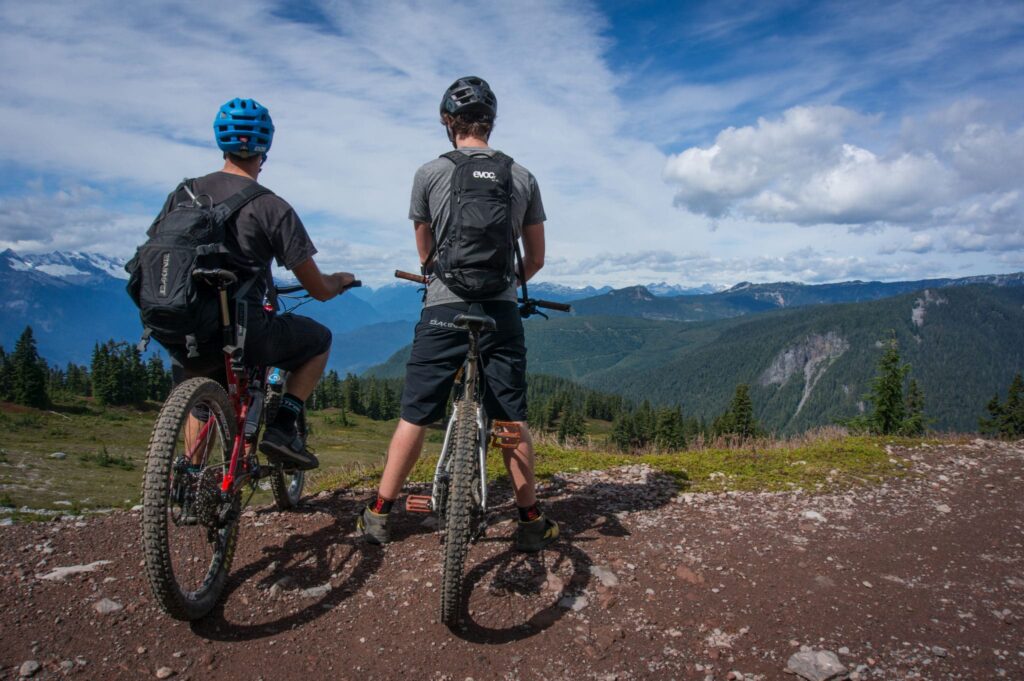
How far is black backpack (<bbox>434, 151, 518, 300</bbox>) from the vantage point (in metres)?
3.90

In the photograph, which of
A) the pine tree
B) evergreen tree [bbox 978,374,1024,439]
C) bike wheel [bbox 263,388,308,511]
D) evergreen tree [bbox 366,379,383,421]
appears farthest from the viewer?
evergreen tree [bbox 366,379,383,421]

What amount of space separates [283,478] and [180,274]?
251 cm

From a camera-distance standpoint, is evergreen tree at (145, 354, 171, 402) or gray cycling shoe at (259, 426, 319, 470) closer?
gray cycling shoe at (259, 426, 319, 470)

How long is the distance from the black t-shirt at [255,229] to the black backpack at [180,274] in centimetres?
13

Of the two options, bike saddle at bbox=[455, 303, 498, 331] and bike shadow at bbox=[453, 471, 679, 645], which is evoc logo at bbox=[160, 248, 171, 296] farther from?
bike shadow at bbox=[453, 471, 679, 645]

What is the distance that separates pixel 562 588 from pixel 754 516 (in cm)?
272

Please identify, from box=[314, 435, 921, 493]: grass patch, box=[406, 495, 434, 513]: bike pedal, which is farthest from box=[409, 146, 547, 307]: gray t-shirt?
box=[314, 435, 921, 493]: grass patch

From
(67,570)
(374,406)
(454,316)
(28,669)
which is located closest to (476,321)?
(454,316)

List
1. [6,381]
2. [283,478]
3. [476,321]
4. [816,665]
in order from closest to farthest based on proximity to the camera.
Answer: [816,665]
[476,321]
[283,478]
[6,381]

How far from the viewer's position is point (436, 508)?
13.1 ft

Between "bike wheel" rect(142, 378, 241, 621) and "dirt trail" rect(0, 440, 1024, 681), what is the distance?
0.82 ft

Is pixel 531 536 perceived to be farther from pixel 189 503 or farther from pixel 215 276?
pixel 215 276

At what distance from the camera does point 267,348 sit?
4172mm

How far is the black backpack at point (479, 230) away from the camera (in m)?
3.90
